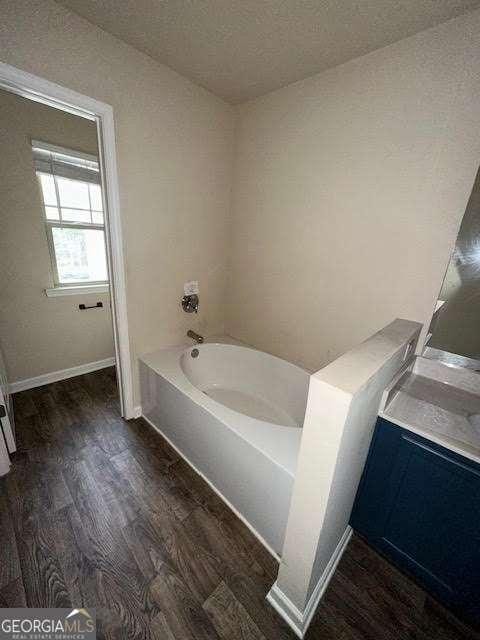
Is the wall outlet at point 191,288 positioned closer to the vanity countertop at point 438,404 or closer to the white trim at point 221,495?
the white trim at point 221,495

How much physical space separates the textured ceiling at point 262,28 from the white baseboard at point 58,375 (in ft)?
8.39

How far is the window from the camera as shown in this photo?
206 centimetres

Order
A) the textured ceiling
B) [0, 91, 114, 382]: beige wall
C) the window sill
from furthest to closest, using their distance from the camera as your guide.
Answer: the window sill < [0, 91, 114, 382]: beige wall < the textured ceiling

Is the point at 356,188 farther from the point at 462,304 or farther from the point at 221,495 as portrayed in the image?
the point at 221,495

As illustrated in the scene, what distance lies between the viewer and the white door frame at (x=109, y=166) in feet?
3.85

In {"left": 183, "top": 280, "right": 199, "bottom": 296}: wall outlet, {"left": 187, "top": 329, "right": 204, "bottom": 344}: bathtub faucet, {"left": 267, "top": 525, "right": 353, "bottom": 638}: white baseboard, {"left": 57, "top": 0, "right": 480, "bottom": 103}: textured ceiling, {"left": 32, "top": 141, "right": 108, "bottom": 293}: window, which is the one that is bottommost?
{"left": 267, "top": 525, "right": 353, "bottom": 638}: white baseboard

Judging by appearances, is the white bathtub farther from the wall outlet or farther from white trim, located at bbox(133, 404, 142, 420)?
the wall outlet

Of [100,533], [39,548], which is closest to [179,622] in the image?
[100,533]

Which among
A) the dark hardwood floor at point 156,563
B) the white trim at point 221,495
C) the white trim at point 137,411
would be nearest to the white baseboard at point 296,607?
the dark hardwood floor at point 156,563

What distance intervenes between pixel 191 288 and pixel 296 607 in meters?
1.96

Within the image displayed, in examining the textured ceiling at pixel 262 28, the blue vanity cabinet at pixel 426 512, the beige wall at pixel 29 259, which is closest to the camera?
the blue vanity cabinet at pixel 426 512

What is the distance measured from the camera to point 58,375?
2418 mm

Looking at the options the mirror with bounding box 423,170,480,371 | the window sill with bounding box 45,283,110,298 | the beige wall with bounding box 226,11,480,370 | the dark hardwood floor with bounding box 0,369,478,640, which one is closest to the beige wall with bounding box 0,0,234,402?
the beige wall with bounding box 226,11,480,370

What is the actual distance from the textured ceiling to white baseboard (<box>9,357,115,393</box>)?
2558mm
